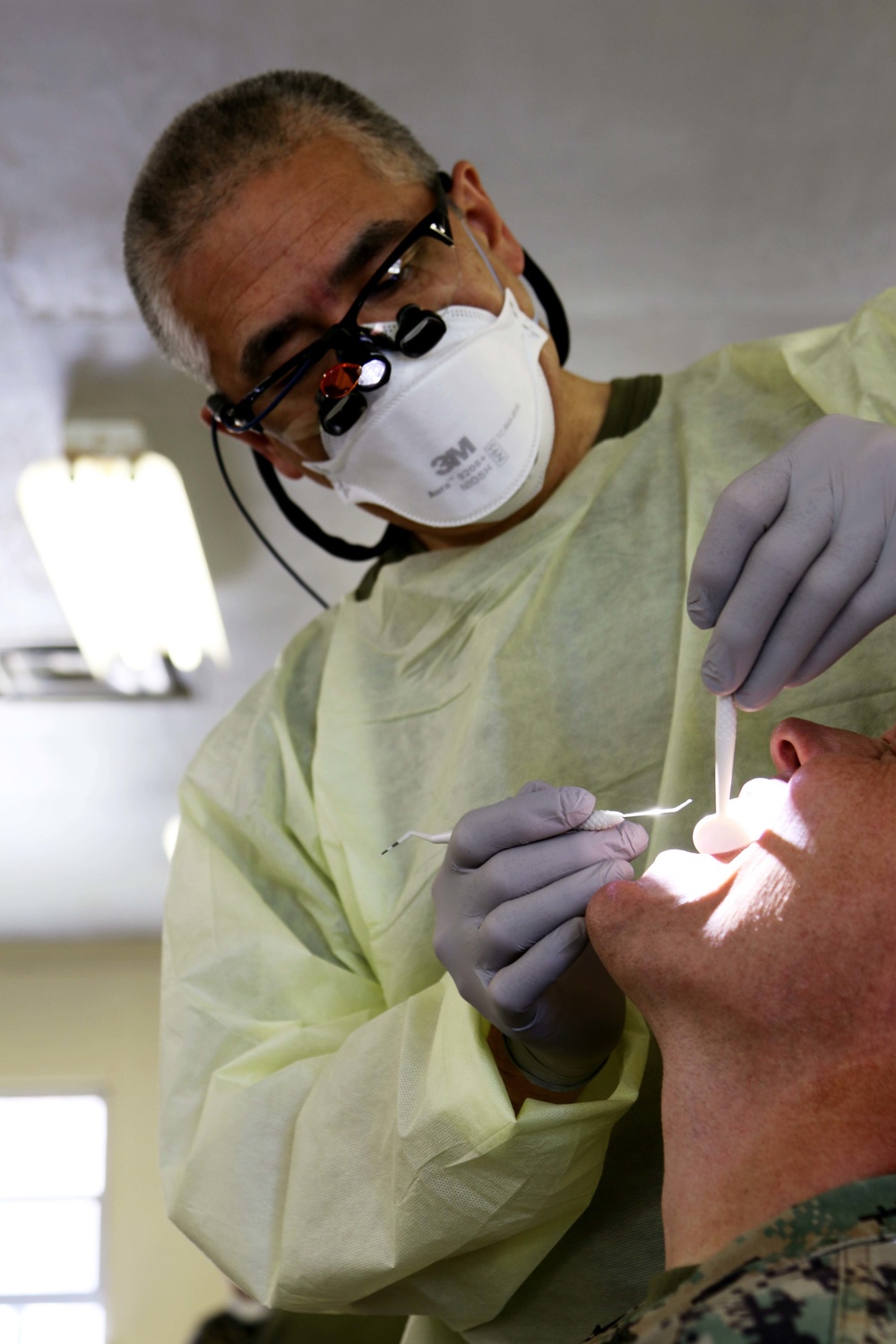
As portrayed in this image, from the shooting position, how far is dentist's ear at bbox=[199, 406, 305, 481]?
1696mm

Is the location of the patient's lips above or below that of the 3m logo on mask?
below

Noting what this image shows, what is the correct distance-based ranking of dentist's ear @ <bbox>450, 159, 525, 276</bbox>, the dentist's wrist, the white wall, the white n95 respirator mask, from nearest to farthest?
the dentist's wrist → the white n95 respirator mask → dentist's ear @ <bbox>450, 159, 525, 276</bbox> → the white wall

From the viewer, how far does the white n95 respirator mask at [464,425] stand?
139cm

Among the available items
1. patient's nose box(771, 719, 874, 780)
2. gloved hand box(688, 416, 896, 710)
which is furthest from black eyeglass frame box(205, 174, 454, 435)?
patient's nose box(771, 719, 874, 780)

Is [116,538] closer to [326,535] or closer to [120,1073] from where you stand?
[326,535]

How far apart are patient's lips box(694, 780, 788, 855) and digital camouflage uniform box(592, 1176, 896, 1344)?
0.29 meters

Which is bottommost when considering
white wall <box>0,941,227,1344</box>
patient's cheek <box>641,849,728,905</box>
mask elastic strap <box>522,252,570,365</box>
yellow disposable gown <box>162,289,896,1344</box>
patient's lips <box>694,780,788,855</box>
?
white wall <box>0,941,227,1344</box>

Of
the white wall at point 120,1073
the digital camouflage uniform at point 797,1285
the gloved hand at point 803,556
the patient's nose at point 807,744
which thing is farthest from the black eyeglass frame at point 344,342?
the white wall at point 120,1073

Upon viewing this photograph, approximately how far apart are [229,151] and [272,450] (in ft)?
1.37

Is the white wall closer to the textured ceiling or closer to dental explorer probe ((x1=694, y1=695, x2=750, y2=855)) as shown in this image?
the textured ceiling

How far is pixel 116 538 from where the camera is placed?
9.02 ft

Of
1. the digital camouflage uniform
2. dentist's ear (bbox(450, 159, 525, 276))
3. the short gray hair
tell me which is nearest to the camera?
the digital camouflage uniform

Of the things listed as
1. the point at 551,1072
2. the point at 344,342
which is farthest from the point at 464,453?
the point at 551,1072

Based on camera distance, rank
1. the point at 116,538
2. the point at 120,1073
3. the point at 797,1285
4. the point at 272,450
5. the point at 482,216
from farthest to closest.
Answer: the point at 120,1073
the point at 116,538
the point at 272,450
the point at 482,216
the point at 797,1285
